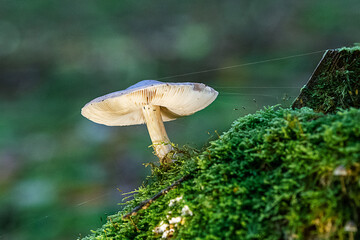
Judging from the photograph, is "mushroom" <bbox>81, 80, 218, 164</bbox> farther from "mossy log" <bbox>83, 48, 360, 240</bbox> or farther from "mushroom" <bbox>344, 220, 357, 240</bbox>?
"mushroom" <bbox>344, 220, 357, 240</bbox>

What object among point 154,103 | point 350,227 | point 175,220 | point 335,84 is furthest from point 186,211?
point 154,103

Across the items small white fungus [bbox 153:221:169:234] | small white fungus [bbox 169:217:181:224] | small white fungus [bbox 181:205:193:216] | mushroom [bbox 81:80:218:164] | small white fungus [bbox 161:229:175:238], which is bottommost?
small white fungus [bbox 161:229:175:238]

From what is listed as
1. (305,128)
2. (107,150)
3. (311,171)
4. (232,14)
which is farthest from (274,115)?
(232,14)

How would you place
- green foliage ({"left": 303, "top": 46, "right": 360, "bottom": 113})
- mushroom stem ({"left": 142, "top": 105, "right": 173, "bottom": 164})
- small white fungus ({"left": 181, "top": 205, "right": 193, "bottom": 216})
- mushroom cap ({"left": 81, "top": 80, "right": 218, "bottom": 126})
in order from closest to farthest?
small white fungus ({"left": 181, "top": 205, "right": 193, "bottom": 216}) → green foliage ({"left": 303, "top": 46, "right": 360, "bottom": 113}) → mushroom cap ({"left": 81, "top": 80, "right": 218, "bottom": 126}) → mushroom stem ({"left": 142, "top": 105, "right": 173, "bottom": 164})

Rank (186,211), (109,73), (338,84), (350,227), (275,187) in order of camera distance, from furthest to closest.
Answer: (109,73), (338,84), (186,211), (275,187), (350,227)

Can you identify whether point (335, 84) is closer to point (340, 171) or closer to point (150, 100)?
point (340, 171)

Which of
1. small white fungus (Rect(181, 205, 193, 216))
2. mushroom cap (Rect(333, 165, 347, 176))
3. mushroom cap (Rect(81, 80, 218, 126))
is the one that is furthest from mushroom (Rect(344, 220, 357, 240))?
mushroom cap (Rect(81, 80, 218, 126))

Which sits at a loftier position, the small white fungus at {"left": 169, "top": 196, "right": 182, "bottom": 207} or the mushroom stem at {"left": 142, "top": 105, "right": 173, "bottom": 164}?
the mushroom stem at {"left": 142, "top": 105, "right": 173, "bottom": 164}

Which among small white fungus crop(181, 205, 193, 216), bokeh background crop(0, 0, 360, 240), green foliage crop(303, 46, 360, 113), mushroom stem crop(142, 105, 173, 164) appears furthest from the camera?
bokeh background crop(0, 0, 360, 240)
